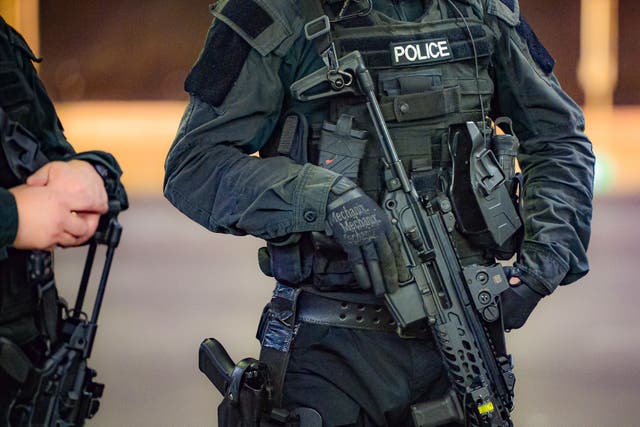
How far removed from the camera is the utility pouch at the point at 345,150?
2891 mm

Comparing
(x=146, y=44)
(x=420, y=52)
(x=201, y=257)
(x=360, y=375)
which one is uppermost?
(x=146, y=44)

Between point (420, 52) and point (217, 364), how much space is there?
2.76ft

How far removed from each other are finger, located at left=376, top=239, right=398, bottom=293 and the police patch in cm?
46

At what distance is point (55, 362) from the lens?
2381 millimetres

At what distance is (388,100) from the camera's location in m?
2.92

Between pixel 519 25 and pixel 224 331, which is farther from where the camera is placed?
pixel 224 331

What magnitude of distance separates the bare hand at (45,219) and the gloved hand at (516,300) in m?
1.14

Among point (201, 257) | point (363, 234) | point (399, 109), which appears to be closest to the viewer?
point (363, 234)

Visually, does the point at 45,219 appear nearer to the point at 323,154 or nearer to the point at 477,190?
the point at 323,154

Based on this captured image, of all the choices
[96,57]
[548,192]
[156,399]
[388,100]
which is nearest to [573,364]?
[156,399]

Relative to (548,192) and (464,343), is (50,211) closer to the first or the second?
(464,343)

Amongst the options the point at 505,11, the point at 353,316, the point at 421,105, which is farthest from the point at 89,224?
the point at 505,11

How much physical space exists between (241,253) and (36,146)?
6.56 metres

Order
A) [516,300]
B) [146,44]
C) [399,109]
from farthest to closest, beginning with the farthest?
1. [146,44]
2. [516,300]
3. [399,109]
